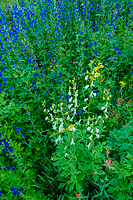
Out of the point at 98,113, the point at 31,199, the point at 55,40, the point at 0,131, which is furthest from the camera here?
the point at 55,40

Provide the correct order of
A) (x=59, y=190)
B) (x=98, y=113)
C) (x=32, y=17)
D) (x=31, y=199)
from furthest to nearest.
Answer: (x=32, y=17), (x=98, y=113), (x=59, y=190), (x=31, y=199)

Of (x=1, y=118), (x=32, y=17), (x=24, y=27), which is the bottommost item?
(x=1, y=118)

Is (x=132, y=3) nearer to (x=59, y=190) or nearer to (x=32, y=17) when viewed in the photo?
(x=32, y=17)

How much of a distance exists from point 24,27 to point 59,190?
15.8ft

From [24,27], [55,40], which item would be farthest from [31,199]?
[24,27]

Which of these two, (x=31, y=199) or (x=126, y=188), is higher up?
(x=126, y=188)

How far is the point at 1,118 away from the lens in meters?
2.71

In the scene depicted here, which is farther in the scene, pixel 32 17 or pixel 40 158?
pixel 32 17

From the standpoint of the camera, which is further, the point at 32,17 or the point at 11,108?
the point at 32,17

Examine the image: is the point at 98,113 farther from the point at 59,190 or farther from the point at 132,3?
the point at 132,3

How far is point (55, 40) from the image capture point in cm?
390

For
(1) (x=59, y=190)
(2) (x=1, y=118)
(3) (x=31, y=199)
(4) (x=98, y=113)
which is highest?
(4) (x=98, y=113)

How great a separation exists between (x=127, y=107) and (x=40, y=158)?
1.90 metres

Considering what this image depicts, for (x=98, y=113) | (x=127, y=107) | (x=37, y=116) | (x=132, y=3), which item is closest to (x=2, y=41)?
(x=37, y=116)
